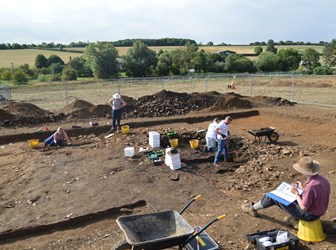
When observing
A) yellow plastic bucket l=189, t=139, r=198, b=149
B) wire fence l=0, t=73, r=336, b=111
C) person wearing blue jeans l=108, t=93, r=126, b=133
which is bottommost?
wire fence l=0, t=73, r=336, b=111

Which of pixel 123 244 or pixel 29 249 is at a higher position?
pixel 123 244

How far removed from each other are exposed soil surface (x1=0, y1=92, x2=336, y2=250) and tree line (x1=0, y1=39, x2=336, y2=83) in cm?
3169

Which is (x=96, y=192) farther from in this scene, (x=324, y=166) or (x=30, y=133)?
(x=30, y=133)

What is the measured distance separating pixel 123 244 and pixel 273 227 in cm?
259

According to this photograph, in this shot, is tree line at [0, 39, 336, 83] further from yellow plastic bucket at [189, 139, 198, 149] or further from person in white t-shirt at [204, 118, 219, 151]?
person in white t-shirt at [204, 118, 219, 151]

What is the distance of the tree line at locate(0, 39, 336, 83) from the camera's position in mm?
47938

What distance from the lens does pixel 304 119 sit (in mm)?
16875

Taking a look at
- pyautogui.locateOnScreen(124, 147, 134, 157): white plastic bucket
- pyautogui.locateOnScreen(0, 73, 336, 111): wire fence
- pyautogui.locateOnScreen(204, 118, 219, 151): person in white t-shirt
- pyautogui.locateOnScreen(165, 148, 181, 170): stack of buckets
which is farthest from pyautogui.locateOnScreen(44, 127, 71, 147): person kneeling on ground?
pyautogui.locateOnScreen(0, 73, 336, 111): wire fence

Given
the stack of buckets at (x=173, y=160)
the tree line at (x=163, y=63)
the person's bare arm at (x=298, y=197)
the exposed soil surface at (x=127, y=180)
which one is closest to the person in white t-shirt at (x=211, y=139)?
the exposed soil surface at (x=127, y=180)

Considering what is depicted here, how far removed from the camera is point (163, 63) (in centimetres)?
5128

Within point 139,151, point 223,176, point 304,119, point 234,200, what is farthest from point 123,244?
point 304,119

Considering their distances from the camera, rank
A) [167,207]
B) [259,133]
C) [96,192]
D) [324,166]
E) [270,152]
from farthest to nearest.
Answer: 1. [259,133]
2. [270,152]
3. [324,166]
4. [96,192]
5. [167,207]

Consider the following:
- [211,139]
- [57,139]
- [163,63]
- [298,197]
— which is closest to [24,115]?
[57,139]

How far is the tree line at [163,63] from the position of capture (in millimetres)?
47938
